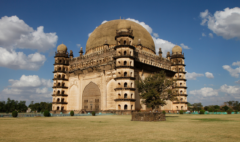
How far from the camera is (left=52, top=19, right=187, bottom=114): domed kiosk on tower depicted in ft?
125

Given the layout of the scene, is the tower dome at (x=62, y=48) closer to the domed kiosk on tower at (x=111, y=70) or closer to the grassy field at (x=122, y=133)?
the domed kiosk on tower at (x=111, y=70)

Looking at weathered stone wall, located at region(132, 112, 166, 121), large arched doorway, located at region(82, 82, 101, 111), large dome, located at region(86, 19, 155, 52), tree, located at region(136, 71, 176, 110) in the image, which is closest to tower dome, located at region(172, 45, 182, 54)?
large dome, located at region(86, 19, 155, 52)

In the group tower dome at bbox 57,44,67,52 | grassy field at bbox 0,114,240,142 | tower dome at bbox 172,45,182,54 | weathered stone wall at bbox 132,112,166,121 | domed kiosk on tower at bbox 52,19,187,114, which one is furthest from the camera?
tower dome at bbox 172,45,182,54

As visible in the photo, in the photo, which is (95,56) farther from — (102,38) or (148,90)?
(148,90)

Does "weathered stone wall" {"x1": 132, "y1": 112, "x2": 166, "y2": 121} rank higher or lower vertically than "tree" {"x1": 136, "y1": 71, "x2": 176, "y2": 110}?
lower

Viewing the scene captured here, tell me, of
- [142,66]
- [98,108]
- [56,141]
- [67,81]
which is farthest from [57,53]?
[56,141]

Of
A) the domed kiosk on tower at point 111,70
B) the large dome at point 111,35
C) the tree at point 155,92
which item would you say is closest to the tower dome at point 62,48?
the domed kiosk on tower at point 111,70

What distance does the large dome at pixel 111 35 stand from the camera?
49.5 meters

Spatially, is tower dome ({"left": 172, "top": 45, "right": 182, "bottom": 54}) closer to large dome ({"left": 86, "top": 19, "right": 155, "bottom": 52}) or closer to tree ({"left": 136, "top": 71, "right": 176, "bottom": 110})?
large dome ({"left": 86, "top": 19, "right": 155, "bottom": 52})

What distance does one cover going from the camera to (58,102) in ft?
167

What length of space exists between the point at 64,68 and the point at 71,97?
8.46 meters

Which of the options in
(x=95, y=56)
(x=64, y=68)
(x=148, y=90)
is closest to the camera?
(x=148, y=90)

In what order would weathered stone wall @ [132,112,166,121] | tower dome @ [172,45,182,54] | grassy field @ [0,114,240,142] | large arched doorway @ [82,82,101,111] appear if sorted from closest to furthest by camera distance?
1. grassy field @ [0,114,240,142]
2. weathered stone wall @ [132,112,166,121]
3. large arched doorway @ [82,82,101,111]
4. tower dome @ [172,45,182,54]

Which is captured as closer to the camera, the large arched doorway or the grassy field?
the grassy field
